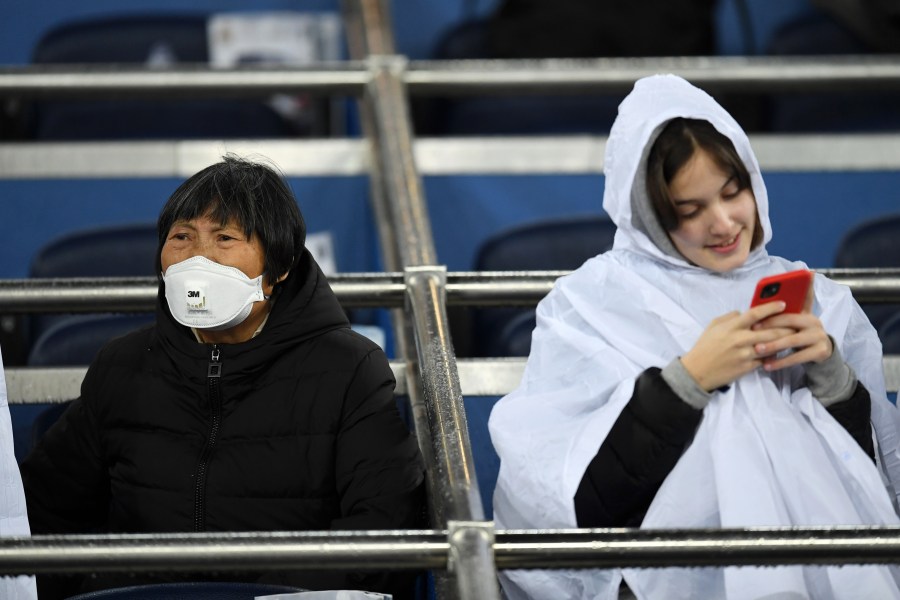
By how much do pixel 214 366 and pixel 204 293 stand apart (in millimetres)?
98

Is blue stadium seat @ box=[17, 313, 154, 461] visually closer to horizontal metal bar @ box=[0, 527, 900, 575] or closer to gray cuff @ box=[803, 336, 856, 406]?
horizontal metal bar @ box=[0, 527, 900, 575]

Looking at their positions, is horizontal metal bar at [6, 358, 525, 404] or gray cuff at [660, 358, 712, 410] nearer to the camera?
gray cuff at [660, 358, 712, 410]

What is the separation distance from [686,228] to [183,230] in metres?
0.61

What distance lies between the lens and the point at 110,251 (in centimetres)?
251

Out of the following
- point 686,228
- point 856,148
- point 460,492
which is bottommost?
point 460,492

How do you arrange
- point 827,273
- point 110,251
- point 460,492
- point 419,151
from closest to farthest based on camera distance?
point 460,492 → point 827,273 → point 110,251 → point 419,151

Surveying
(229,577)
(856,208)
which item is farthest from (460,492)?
(856,208)

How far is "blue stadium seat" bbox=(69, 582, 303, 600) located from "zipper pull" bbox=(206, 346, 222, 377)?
0.86 ft

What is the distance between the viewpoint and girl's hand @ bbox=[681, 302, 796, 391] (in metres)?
1.60

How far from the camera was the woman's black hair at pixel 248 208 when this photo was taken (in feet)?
5.54

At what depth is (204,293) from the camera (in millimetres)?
1636

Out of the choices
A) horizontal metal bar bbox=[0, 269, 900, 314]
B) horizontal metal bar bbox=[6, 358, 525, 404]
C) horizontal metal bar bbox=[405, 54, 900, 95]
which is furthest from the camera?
horizontal metal bar bbox=[405, 54, 900, 95]

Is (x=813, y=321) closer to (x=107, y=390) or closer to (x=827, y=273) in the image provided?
(x=827, y=273)

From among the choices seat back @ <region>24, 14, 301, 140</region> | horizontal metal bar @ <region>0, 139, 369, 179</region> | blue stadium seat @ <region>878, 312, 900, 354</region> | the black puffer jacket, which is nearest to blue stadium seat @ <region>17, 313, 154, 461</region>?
the black puffer jacket
